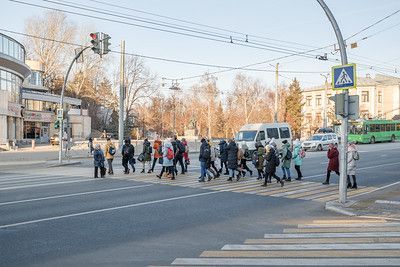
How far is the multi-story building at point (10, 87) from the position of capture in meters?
46.4

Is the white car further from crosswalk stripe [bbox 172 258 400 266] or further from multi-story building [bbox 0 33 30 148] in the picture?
crosswalk stripe [bbox 172 258 400 266]

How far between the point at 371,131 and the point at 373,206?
4455cm

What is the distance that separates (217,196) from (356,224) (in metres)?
4.90

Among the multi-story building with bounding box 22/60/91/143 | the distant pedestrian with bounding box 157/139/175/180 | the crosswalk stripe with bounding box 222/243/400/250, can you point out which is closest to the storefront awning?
the multi-story building with bounding box 22/60/91/143

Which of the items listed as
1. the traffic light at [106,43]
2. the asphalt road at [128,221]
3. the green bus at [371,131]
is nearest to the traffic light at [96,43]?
the traffic light at [106,43]

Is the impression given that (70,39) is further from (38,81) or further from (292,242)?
(292,242)

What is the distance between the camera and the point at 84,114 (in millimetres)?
72062

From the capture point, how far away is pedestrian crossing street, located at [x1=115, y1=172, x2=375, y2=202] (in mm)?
12711

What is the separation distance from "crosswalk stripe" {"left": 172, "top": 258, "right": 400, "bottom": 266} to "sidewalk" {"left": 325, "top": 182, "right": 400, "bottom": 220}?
3338mm

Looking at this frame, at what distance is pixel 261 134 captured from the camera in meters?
28.3

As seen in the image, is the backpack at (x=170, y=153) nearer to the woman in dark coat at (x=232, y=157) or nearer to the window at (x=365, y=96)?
the woman in dark coat at (x=232, y=157)

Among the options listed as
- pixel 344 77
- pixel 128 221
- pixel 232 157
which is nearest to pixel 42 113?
pixel 232 157

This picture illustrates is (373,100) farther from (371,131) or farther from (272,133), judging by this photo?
(272,133)

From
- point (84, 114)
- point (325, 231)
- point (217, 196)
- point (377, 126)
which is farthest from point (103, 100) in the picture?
point (325, 231)
